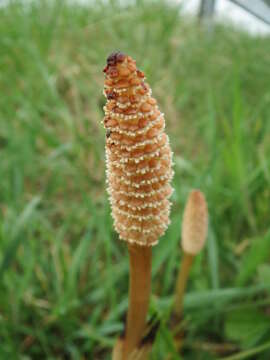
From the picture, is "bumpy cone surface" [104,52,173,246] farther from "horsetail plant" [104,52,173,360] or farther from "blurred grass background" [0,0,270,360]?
"blurred grass background" [0,0,270,360]

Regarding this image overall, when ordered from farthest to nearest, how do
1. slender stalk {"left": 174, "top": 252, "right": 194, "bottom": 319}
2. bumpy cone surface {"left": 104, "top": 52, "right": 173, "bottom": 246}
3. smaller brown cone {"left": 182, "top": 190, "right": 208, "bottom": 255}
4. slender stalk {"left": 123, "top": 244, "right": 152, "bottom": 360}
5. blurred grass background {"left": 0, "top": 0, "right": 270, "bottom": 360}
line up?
blurred grass background {"left": 0, "top": 0, "right": 270, "bottom": 360}
slender stalk {"left": 174, "top": 252, "right": 194, "bottom": 319}
smaller brown cone {"left": 182, "top": 190, "right": 208, "bottom": 255}
slender stalk {"left": 123, "top": 244, "right": 152, "bottom": 360}
bumpy cone surface {"left": 104, "top": 52, "right": 173, "bottom": 246}

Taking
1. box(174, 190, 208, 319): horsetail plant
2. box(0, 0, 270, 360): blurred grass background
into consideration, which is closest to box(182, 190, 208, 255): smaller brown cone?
box(174, 190, 208, 319): horsetail plant

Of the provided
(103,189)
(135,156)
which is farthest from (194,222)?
(103,189)

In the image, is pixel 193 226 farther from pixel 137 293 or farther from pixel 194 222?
pixel 137 293

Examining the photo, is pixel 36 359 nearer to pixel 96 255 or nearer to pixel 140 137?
pixel 96 255

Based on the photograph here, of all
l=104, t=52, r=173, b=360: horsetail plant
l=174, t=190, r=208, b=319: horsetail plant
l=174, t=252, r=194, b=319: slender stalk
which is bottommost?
l=174, t=252, r=194, b=319: slender stalk

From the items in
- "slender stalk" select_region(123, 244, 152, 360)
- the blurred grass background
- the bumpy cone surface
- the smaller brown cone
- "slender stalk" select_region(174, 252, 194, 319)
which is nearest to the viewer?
the bumpy cone surface

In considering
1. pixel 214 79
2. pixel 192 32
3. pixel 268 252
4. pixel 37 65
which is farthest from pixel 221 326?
pixel 192 32
